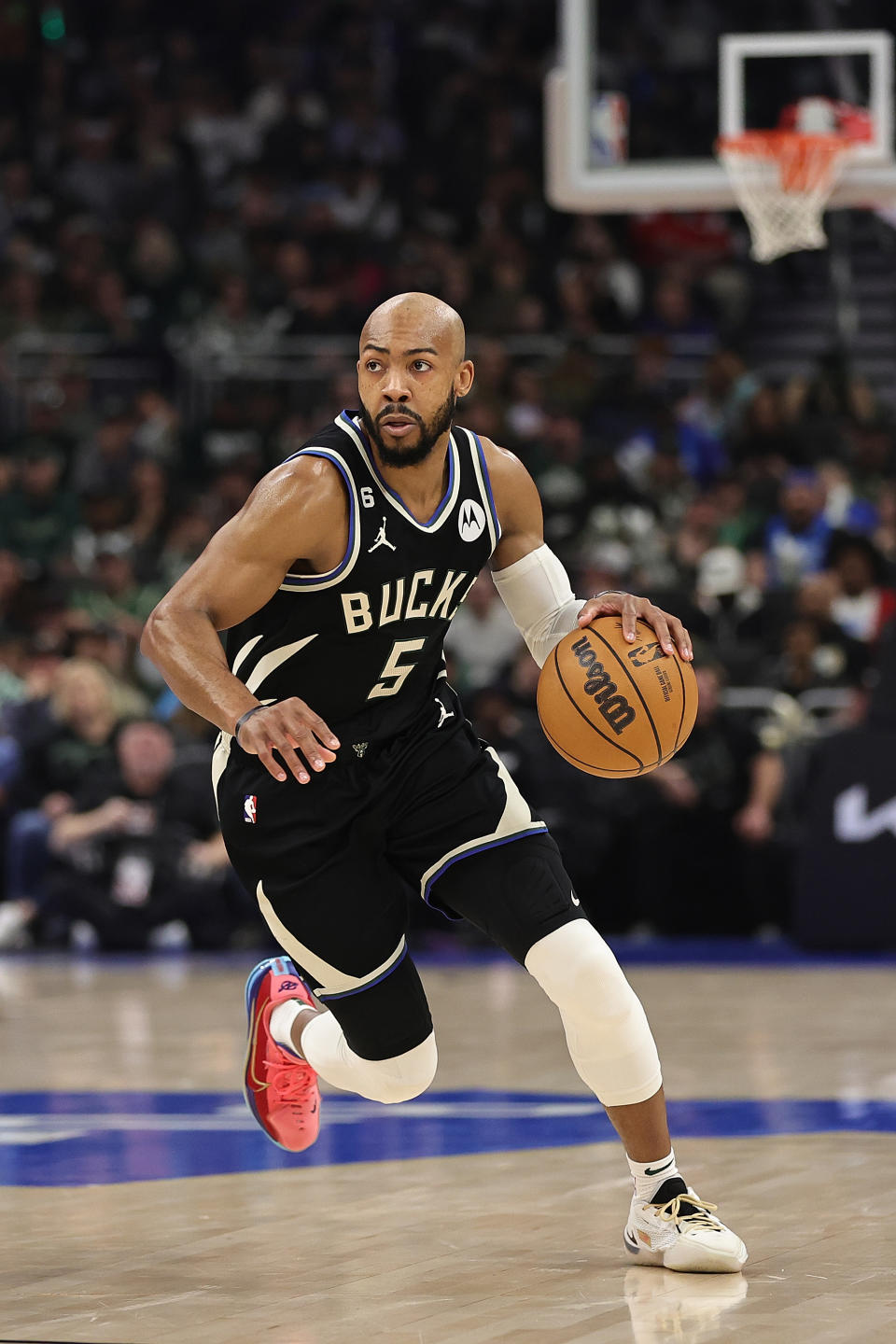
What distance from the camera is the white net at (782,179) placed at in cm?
1062

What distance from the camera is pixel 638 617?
16.5 ft

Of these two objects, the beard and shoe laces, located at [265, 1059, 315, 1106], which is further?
shoe laces, located at [265, 1059, 315, 1106]

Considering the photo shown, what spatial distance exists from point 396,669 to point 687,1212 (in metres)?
1.44

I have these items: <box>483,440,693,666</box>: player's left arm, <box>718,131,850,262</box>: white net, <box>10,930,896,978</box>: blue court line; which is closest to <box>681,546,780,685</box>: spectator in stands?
<box>10,930,896,978</box>: blue court line

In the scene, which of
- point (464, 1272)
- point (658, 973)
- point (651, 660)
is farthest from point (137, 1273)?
point (658, 973)

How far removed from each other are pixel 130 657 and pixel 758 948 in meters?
4.56

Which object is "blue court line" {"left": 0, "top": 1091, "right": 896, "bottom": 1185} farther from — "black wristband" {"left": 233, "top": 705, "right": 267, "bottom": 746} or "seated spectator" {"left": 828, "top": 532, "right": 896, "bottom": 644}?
"seated spectator" {"left": 828, "top": 532, "right": 896, "bottom": 644}

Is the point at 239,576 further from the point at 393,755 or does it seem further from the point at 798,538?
the point at 798,538

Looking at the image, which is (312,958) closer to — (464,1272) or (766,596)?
(464,1272)

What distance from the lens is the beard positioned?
4.87m

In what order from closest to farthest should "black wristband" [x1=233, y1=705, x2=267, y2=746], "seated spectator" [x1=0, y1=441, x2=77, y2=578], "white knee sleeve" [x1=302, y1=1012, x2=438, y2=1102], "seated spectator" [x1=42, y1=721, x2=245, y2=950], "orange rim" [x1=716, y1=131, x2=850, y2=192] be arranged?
"black wristband" [x1=233, y1=705, x2=267, y2=746] < "white knee sleeve" [x1=302, y1=1012, x2=438, y2=1102] < "orange rim" [x1=716, y1=131, x2=850, y2=192] < "seated spectator" [x1=42, y1=721, x2=245, y2=950] < "seated spectator" [x1=0, y1=441, x2=77, y2=578]

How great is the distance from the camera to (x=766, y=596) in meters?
13.7

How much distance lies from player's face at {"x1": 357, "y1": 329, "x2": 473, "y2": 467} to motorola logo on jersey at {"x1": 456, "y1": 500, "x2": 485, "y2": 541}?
0.65ft

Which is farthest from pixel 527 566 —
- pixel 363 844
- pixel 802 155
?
pixel 802 155
